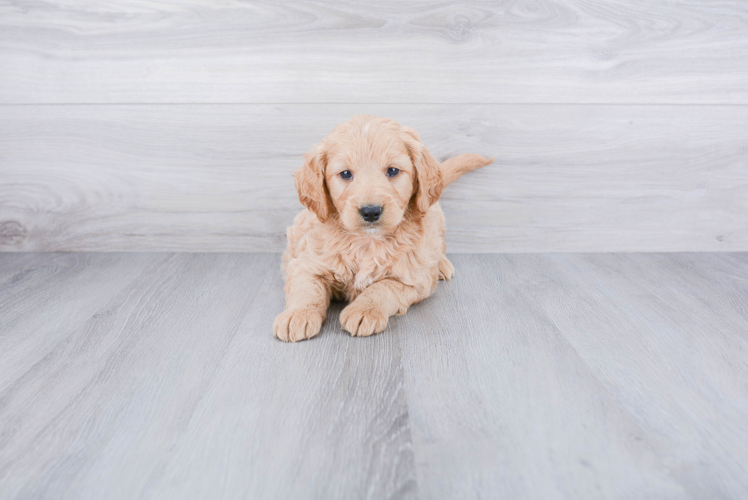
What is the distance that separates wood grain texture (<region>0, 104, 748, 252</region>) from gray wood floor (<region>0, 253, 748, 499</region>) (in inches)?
15.7

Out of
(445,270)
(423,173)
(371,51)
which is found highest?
(371,51)

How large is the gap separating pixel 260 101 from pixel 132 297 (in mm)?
836

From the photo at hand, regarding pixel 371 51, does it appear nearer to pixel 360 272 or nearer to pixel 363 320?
pixel 360 272

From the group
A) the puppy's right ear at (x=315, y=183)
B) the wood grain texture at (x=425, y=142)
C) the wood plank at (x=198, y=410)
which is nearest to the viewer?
the wood plank at (x=198, y=410)

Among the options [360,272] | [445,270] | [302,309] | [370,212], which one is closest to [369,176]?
[370,212]

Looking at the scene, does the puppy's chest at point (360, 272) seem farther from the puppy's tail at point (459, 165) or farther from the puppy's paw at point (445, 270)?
the puppy's tail at point (459, 165)

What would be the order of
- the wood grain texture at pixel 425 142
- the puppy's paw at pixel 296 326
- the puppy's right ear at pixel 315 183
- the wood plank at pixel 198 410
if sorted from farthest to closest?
the wood grain texture at pixel 425 142 → the puppy's right ear at pixel 315 183 → the puppy's paw at pixel 296 326 → the wood plank at pixel 198 410

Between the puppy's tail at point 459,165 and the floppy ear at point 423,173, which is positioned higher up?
the floppy ear at point 423,173

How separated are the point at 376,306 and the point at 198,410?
528 millimetres

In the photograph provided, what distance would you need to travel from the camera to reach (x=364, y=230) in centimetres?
132

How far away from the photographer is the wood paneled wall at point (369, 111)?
5.83ft

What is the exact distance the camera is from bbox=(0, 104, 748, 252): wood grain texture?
186cm

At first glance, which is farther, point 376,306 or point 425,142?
point 425,142

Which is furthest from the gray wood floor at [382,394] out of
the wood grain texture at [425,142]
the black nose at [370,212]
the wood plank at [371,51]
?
the wood plank at [371,51]
